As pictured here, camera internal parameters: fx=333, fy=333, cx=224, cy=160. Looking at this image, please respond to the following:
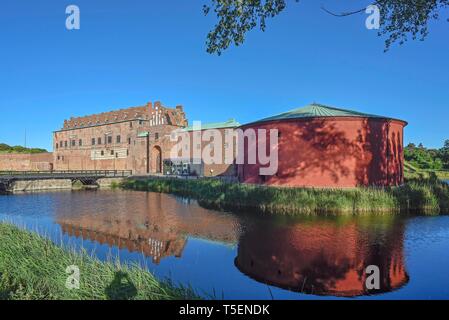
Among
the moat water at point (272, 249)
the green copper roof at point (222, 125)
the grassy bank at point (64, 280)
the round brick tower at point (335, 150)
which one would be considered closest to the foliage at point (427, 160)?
the green copper roof at point (222, 125)

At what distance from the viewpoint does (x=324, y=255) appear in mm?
9125

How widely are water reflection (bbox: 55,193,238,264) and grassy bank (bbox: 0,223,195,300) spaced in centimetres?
252

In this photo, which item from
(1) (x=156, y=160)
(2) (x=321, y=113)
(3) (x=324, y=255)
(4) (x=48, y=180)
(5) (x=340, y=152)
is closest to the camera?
(3) (x=324, y=255)

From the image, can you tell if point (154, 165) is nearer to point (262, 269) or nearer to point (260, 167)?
point (260, 167)

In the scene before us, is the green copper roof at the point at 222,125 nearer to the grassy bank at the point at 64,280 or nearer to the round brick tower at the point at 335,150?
the round brick tower at the point at 335,150

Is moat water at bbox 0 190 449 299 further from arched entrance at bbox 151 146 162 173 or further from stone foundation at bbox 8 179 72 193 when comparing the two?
arched entrance at bbox 151 146 162 173

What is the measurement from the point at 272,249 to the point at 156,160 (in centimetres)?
3337

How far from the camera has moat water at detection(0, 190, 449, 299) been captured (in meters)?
7.01

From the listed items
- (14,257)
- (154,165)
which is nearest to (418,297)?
(14,257)

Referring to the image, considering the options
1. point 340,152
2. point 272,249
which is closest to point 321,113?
point 340,152

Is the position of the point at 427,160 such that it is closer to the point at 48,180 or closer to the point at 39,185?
the point at 48,180

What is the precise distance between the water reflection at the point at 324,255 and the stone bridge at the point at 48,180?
26.2m

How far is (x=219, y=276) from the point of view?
7.66 meters

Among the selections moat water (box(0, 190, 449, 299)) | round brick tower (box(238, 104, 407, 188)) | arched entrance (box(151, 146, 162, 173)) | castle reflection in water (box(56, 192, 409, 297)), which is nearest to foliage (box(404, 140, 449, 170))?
round brick tower (box(238, 104, 407, 188))
